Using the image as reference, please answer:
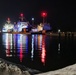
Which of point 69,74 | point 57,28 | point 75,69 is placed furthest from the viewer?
point 57,28

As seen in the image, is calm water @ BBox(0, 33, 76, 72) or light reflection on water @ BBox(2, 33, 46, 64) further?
light reflection on water @ BBox(2, 33, 46, 64)

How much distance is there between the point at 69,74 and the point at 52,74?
1.97 feet

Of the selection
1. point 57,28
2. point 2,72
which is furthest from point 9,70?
point 57,28

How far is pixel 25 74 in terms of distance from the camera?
9.20 metres

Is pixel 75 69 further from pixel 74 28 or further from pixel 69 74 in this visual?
pixel 74 28

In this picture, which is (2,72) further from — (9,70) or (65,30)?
(65,30)

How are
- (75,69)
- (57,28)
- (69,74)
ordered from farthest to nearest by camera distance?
1. (57,28)
2. (75,69)
3. (69,74)

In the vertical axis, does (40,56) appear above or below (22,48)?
above

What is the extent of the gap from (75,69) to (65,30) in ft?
585

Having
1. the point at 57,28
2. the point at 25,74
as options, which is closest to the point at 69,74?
the point at 25,74

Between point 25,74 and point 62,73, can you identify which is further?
point 25,74

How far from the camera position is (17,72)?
360 inches

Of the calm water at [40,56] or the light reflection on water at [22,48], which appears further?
the light reflection on water at [22,48]

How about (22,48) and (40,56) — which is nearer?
(40,56)
